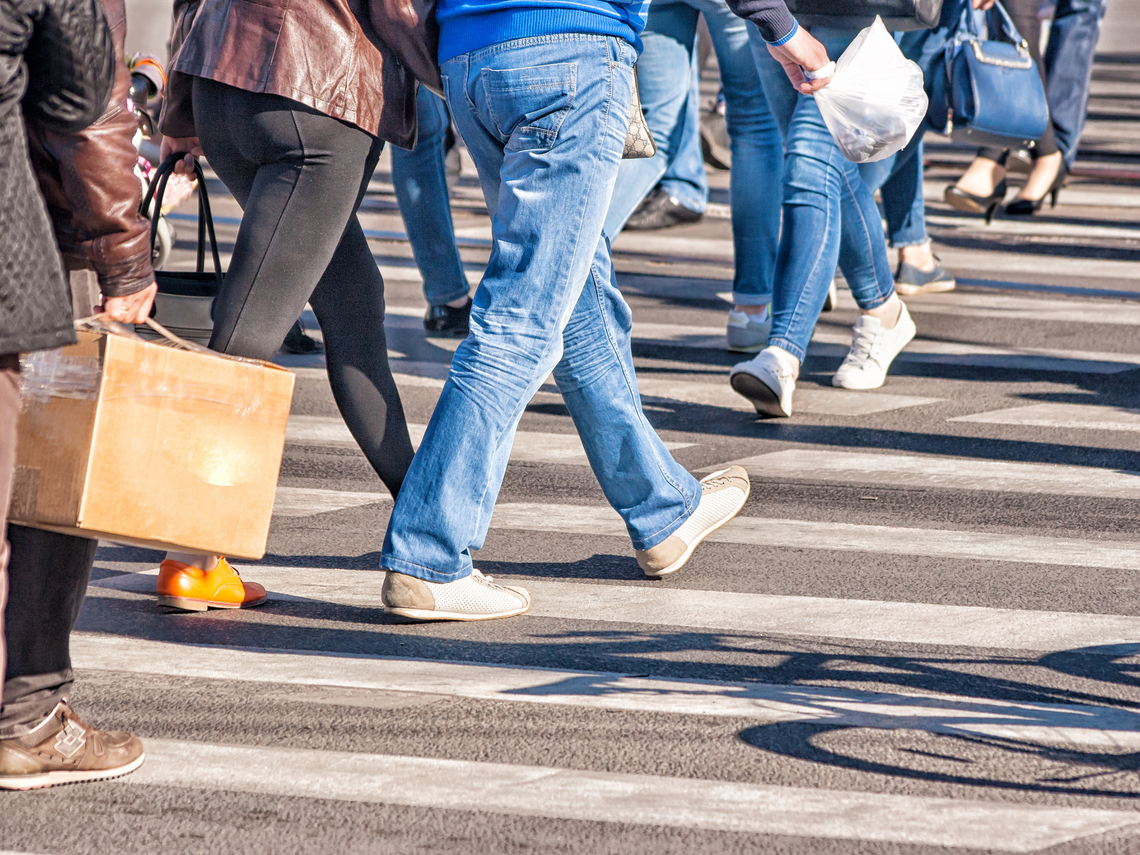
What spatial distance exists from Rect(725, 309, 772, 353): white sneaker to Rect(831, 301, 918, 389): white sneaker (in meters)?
0.56

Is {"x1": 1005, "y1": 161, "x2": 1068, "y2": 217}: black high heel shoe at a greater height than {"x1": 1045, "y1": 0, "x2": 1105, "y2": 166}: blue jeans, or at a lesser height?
lesser

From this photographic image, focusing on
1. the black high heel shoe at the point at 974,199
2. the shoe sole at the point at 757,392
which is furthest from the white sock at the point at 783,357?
the black high heel shoe at the point at 974,199

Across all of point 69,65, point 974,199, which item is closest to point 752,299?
point 974,199

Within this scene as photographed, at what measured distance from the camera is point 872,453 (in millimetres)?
5938

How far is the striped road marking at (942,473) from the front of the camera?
5.47 metres

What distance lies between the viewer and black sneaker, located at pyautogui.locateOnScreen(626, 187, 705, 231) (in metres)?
11.2

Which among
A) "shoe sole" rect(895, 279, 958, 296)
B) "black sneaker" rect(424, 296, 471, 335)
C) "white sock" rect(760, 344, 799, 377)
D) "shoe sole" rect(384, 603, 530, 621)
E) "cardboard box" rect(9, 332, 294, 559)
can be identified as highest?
"cardboard box" rect(9, 332, 294, 559)

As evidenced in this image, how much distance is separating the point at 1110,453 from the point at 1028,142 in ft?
8.28

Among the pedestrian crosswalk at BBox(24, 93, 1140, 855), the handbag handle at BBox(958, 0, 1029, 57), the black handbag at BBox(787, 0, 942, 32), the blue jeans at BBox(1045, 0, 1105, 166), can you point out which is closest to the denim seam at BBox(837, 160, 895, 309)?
the black handbag at BBox(787, 0, 942, 32)

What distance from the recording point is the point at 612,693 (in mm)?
3566

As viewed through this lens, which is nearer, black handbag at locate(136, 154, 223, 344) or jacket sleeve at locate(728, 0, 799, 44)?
black handbag at locate(136, 154, 223, 344)

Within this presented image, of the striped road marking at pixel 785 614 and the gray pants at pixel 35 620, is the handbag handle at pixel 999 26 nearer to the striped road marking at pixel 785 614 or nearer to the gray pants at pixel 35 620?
the striped road marking at pixel 785 614

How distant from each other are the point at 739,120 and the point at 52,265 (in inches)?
192

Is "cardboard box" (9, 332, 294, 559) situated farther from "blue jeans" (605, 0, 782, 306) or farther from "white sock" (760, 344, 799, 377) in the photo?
"blue jeans" (605, 0, 782, 306)
